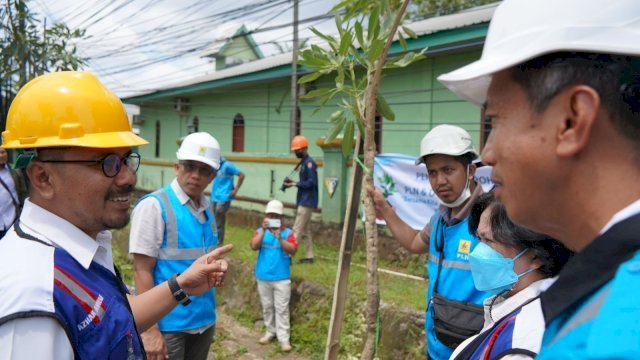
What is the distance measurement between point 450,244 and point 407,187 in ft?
14.1

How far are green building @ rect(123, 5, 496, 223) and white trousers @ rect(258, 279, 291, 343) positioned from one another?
321cm

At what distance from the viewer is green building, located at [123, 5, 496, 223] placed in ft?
26.1

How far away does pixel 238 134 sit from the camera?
14555mm

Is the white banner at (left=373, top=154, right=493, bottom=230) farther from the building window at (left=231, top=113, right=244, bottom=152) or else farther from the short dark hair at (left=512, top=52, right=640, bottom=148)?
the building window at (left=231, top=113, right=244, bottom=152)

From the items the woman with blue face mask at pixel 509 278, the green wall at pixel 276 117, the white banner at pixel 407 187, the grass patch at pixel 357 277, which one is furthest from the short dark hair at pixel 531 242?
the white banner at pixel 407 187

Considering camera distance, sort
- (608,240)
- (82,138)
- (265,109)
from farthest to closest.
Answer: (265,109) → (82,138) → (608,240)

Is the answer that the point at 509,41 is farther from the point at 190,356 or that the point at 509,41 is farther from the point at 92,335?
the point at 190,356

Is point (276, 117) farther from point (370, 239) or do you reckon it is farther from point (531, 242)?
point (531, 242)

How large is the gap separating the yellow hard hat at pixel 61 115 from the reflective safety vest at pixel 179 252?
4.29 feet

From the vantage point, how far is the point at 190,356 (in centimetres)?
309

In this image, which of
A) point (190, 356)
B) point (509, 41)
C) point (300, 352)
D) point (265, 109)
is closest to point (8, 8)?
point (190, 356)

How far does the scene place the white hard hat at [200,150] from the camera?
10.4ft

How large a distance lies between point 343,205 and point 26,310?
286 inches

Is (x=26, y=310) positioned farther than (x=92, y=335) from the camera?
No
